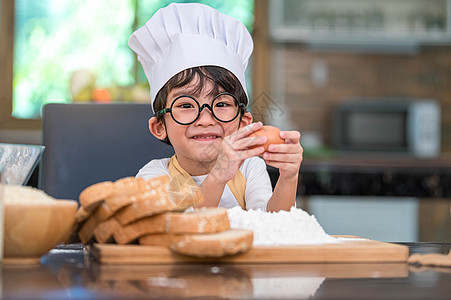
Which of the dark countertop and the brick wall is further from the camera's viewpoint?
the brick wall

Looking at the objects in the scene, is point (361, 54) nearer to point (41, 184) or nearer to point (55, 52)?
point (55, 52)

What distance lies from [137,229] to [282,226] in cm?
21

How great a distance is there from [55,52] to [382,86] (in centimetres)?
235

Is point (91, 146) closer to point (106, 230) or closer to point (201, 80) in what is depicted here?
point (201, 80)

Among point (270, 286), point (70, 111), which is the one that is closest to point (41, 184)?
point (70, 111)

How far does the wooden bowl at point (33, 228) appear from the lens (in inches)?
27.4

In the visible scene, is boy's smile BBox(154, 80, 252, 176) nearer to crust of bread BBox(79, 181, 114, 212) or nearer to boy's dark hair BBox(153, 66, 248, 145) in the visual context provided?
boy's dark hair BBox(153, 66, 248, 145)

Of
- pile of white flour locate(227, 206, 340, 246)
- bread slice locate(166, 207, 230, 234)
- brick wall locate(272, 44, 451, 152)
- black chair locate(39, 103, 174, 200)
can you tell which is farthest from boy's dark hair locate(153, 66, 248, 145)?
brick wall locate(272, 44, 451, 152)

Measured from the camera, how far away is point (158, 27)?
1.30 m

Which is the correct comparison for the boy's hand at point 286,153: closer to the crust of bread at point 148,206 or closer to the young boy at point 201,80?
the young boy at point 201,80

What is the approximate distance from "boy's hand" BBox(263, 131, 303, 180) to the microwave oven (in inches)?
114

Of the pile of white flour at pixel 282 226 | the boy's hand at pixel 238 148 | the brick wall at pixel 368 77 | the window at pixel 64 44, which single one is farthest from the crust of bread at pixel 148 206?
the brick wall at pixel 368 77

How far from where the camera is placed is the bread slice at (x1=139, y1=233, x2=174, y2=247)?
0.77 metres

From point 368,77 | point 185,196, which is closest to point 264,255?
point 185,196
